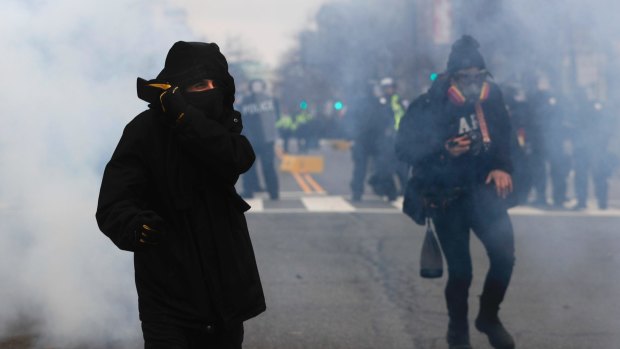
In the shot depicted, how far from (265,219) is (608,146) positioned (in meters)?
3.86

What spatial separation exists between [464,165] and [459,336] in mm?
893

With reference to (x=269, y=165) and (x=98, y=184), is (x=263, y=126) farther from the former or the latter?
(x=98, y=184)

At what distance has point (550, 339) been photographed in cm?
658

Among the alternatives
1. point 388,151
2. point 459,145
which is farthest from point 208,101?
point 388,151

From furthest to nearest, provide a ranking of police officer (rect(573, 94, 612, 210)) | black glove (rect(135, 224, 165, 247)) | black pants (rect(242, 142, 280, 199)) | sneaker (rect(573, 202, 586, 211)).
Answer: black pants (rect(242, 142, 280, 199)), sneaker (rect(573, 202, 586, 211)), police officer (rect(573, 94, 612, 210)), black glove (rect(135, 224, 165, 247))

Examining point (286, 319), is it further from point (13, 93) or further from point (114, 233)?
point (114, 233)

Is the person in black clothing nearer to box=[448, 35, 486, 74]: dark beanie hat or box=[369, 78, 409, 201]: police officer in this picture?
box=[448, 35, 486, 74]: dark beanie hat

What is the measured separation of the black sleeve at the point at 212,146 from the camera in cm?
371

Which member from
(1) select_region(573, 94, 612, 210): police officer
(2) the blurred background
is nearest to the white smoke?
(2) the blurred background

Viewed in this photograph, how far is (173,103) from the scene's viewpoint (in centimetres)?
373

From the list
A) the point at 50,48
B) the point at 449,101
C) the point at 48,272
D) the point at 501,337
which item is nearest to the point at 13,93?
the point at 50,48

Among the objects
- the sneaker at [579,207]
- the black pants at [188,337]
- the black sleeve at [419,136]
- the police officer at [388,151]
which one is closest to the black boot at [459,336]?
the black sleeve at [419,136]

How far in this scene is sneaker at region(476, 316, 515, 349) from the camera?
6.00 meters

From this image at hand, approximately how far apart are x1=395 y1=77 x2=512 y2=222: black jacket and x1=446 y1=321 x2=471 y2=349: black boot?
722 mm
